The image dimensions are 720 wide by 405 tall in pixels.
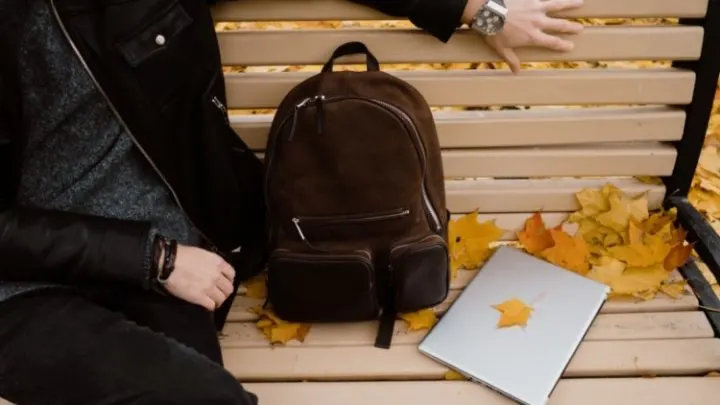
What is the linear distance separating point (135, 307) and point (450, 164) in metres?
0.75

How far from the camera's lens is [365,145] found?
1.51 metres

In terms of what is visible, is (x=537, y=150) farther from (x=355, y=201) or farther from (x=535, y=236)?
(x=355, y=201)

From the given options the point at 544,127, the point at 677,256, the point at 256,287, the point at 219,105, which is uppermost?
the point at 219,105

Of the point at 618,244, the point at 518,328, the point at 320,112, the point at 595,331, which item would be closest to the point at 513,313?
the point at 518,328

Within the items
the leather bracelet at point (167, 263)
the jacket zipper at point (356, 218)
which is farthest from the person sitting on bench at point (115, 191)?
the jacket zipper at point (356, 218)

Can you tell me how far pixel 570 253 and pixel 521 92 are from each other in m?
0.37

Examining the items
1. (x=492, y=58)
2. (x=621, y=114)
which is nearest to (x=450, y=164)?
(x=492, y=58)

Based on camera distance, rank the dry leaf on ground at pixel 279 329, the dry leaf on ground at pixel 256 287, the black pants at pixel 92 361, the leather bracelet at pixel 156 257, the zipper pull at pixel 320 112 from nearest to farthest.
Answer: the black pants at pixel 92 361
the leather bracelet at pixel 156 257
the zipper pull at pixel 320 112
the dry leaf on ground at pixel 279 329
the dry leaf on ground at pixel 256 287

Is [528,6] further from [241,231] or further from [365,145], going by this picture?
[241,231]

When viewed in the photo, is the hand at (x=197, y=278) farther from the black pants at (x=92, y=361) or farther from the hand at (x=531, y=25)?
the hand at (x=531, y=25)

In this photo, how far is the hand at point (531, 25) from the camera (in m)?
1.54

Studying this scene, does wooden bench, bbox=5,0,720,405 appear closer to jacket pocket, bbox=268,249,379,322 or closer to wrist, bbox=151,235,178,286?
jacket pocket, bbox=268,249,379,322

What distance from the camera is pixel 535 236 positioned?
1.82 meters

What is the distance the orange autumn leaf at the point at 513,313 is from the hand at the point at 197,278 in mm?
567
